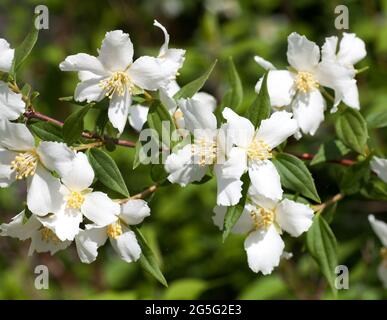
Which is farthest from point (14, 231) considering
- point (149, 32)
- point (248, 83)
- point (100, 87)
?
point (149, 32)

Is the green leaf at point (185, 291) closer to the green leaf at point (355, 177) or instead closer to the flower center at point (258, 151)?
the green leaf at point (355, 177)

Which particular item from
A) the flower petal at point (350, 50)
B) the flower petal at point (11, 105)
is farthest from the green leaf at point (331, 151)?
the flower petal at point (11, 105)

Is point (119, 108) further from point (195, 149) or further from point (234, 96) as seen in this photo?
point (234, 96)

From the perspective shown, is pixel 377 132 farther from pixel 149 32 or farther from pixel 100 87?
pixel 100 87

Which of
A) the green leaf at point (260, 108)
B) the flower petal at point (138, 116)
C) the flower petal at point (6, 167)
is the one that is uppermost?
the flower petal at point (138, 116)

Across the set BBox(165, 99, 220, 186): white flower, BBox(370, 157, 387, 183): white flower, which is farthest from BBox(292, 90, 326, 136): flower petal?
BBox(165, 99, 220, 186): white flower

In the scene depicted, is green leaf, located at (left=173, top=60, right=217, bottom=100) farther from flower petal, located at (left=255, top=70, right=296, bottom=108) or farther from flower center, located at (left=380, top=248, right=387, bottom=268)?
flower center, located at (left=380, top=248, right=387, bottom=268)
